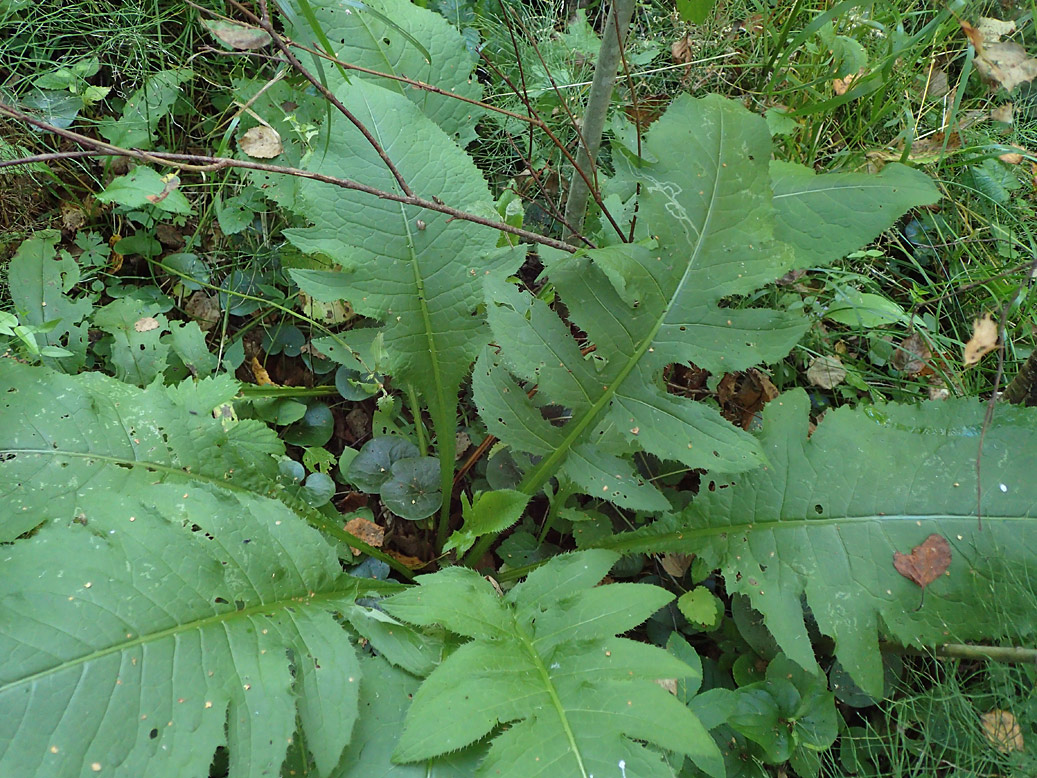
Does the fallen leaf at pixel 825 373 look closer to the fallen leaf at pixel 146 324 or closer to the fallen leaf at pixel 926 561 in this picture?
the fallen leaf at pixel 926 561

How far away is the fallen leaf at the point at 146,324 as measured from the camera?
1.95 meters

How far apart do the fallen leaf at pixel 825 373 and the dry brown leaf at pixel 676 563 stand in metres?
0.67

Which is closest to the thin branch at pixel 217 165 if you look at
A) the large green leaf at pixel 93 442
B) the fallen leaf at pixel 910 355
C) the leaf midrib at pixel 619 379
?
the leaf midrib at pixel 619 379

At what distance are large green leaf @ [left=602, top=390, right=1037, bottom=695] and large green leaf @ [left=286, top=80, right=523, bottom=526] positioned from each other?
2.52 ft

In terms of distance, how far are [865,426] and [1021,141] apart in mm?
1518

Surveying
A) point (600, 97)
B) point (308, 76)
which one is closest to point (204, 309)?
point (308, 76)

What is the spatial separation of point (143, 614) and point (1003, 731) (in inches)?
68.7

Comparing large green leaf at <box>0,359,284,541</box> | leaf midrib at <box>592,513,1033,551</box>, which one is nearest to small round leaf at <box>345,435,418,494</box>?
large green leaf at <box>0,359,284,541</box>

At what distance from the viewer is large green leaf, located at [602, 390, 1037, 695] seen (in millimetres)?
1429

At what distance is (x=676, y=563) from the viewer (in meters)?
1.85

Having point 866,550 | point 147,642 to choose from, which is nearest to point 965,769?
point 866,550

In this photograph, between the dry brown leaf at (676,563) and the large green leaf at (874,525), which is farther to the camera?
the dry brown leaf at (676,563)

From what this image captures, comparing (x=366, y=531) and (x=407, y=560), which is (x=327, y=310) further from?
(x=407, y=560)

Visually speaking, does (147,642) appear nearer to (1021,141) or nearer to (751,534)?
(751,534)
